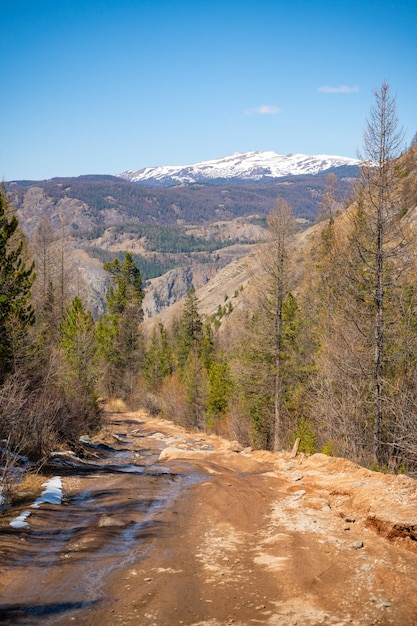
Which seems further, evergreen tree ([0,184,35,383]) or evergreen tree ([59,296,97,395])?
evergreen tree ([59,296,97,395])

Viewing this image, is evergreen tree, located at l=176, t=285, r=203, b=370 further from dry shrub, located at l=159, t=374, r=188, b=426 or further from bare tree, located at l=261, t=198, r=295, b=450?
bare tree, located at l=261, t=198, r=295, b=450

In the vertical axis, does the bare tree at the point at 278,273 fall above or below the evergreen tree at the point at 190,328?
above

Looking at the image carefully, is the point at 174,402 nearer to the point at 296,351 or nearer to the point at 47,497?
the point at 296,351

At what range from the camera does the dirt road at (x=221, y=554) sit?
5.91 metres

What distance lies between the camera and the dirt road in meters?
5.91

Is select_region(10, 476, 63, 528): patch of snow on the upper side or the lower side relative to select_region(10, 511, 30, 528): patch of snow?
lower

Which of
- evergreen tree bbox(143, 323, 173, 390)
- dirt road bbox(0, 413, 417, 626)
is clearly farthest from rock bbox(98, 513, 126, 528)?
evergreen tree bbox(143, 323, 173, 390)

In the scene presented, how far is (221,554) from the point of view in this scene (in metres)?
7.93

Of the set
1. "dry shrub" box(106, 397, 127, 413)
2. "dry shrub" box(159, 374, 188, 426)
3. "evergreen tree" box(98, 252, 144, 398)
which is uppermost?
"evergreen tree" box(98, 252, 144, 398)

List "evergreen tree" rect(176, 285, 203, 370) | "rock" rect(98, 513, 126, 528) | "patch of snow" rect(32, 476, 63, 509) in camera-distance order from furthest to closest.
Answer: "evergreen tree" rect(176, 285, 203, 370) < "patch of snow" rect(32, 476, 63, 509) < "rock" rect(98, 513, 126, 528)

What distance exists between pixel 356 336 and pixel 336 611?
13.5 m

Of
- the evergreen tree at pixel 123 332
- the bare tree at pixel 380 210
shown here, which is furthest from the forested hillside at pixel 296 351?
the evergreen tree at pixel 123 332

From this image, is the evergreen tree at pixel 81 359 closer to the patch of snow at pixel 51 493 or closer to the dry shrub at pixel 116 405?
the patch of snow at pixel 51 493

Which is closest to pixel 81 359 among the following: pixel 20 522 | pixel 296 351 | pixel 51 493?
pixel 296 351
